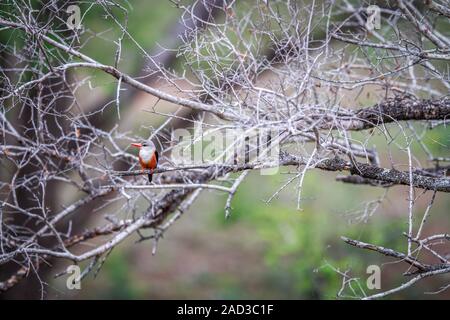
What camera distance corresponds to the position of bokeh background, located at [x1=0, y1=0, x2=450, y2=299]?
9.52 metres

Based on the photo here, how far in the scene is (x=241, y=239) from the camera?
15406 millimetres

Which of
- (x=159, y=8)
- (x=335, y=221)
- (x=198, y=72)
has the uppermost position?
(x=159, y=8)

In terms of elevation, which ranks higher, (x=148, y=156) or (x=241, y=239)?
(x=148, y=156)

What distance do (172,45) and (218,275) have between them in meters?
6.94

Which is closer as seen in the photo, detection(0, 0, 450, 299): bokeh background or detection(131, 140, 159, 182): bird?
detection(131, 140, 159, 182): bird

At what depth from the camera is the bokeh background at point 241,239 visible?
9.52 m

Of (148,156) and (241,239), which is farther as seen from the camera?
(241,239)

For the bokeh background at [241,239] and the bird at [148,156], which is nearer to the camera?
the bird at [148,156]
